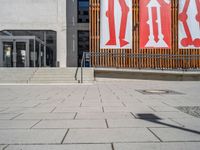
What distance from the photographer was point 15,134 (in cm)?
518

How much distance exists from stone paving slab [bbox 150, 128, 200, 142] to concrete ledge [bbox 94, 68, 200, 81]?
15.2m

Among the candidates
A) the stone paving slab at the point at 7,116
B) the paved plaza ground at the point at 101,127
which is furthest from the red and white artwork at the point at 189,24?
the stone paving slab at the point at 7,116

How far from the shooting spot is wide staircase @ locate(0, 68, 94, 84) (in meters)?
19.3

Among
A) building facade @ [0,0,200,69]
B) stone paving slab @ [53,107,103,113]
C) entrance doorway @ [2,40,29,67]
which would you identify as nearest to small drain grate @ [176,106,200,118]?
stone paving slab @ [53,107,103,113]

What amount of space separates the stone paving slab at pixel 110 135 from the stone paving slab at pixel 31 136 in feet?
0.63

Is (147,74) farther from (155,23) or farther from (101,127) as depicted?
(101,127)

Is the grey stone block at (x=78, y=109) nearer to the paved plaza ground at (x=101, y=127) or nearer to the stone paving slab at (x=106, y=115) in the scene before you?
the paved plaza ground at (x=101, y=127)

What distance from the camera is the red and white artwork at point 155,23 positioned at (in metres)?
22.0

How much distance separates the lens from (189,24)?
2216 centimetres

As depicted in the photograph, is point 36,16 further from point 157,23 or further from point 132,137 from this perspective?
point 132,137

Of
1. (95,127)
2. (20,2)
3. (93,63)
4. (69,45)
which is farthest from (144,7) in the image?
(95,127)

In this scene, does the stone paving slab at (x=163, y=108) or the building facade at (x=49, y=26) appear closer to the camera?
the stone paving slab at (x=163, y=108)

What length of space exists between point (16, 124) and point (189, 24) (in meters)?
18.7

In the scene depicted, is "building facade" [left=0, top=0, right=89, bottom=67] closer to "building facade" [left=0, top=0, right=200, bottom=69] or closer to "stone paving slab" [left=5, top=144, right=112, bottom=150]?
"building facade" [left=0, top=0, right=200, bottom=69]
